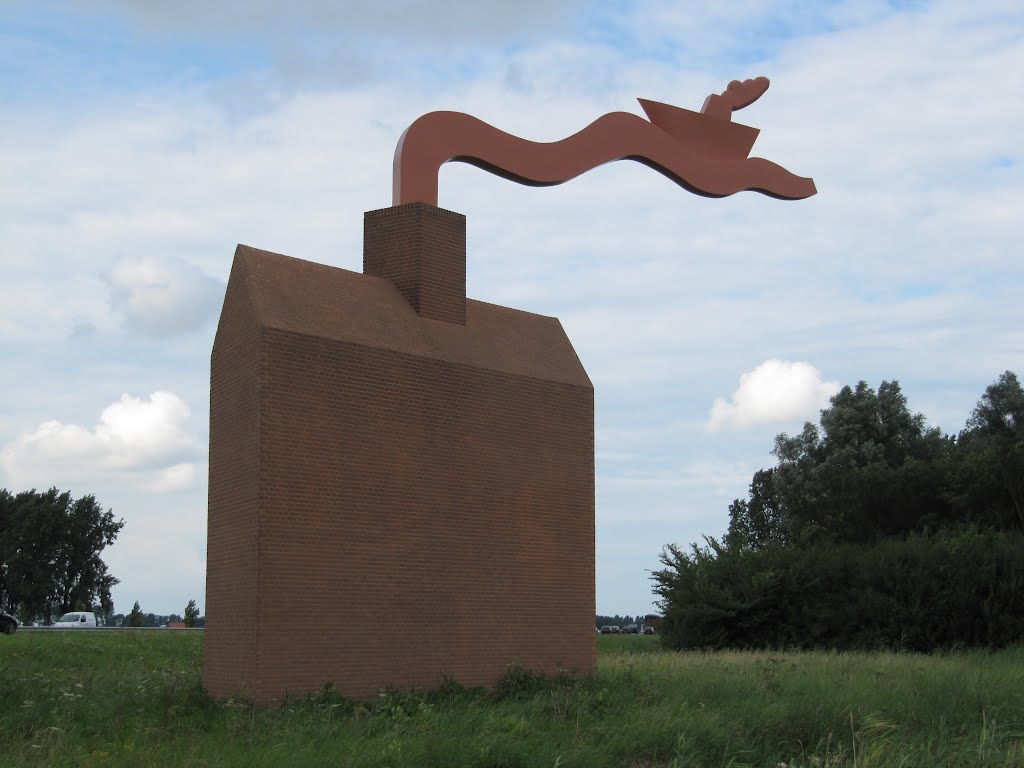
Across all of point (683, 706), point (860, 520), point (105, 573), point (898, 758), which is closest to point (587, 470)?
point (683, 706)

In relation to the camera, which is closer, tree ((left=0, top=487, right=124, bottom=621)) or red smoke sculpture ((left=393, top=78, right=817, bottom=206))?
red smoke sculpture ((left=393, top=78, right=817, bottom=206))

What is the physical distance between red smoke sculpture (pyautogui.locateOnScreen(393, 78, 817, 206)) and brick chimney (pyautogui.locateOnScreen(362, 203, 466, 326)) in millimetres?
302

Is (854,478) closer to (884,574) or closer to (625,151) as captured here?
(884,574)

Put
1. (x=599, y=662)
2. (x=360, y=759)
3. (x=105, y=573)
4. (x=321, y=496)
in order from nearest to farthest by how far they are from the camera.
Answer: (x=360, y=759), (x=321, y=496), (x=599, y=662), (x=105, y=573)

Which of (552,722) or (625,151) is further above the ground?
(625,151)

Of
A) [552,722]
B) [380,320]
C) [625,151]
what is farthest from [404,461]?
[625,151]

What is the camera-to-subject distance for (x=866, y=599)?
3203 cm

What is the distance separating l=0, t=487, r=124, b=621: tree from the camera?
202ft

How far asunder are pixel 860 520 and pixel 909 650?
1637cm

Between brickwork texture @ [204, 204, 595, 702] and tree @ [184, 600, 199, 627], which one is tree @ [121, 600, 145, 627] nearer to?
tree @ [184, 600, 199, 627]

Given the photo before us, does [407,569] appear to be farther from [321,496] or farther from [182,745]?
[182,745]

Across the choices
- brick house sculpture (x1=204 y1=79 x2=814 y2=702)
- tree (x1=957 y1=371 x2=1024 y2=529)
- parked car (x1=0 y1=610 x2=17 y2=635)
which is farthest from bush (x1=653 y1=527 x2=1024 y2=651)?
parked car (x1=0 y1=610 x2=17 y2=635)

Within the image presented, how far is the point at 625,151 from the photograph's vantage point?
67.2 feet

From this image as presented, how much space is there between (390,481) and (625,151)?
288 inches
